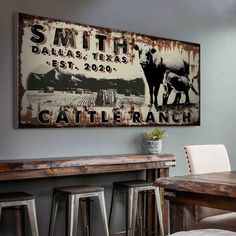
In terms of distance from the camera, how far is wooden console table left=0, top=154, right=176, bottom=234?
9.85 ft

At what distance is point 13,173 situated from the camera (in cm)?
297

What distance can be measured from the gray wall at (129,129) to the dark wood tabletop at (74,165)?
0.90ft

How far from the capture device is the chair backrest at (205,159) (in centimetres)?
301

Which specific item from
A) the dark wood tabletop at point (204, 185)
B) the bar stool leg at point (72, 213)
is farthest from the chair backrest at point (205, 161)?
the bar stool leg at point (72, 213)

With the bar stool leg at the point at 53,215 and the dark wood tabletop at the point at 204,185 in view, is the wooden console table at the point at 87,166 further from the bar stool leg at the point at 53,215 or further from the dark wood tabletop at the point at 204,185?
the dark wood tabletop at the point at 204,185

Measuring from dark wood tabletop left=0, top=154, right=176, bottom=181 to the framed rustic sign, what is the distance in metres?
0.46

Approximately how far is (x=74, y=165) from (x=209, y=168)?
1070 mm

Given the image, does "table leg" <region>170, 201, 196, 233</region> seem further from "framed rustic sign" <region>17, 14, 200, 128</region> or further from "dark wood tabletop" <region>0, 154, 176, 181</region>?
"framed rustic sign" <region>17, 14, 200, 128</region>

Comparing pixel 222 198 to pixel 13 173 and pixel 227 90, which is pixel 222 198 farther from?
pixel 227 90

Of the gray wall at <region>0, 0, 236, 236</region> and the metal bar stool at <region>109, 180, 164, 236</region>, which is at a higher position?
the gray wall at <region>0, 0, 236, 236</region>

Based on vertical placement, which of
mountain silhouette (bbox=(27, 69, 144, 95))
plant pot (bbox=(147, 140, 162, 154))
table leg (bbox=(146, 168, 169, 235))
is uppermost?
mountain silhouette (bbox=(27, 69, 144, 95))

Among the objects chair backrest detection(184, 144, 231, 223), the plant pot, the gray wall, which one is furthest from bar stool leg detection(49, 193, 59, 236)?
chair backrest detection(184, 144, 231, 223)

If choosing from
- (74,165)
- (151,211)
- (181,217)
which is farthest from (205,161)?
(151,211)

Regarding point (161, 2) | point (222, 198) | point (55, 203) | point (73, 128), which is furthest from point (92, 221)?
point (161, 2)
